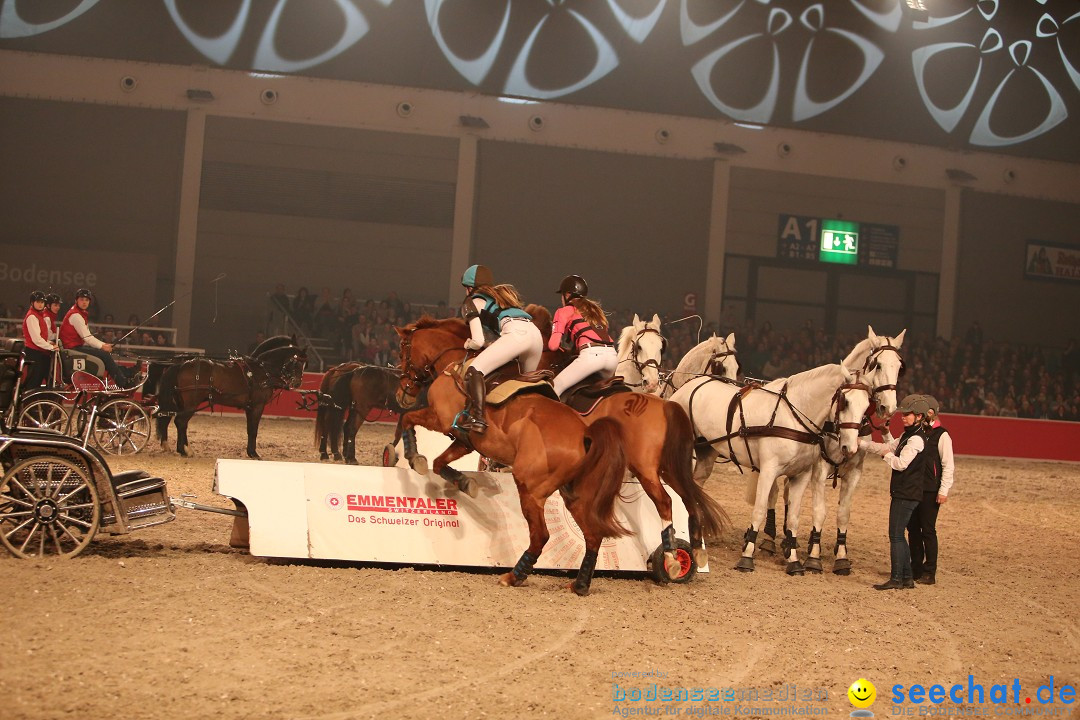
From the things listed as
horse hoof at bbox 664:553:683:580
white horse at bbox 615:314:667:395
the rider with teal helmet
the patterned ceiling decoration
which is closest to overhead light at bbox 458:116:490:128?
the patterned ceiling decoration

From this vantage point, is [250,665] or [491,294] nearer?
[250,665]

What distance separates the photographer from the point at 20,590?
6000 mm

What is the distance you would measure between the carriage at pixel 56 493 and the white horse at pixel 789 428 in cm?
485

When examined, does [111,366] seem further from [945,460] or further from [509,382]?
[945,460]

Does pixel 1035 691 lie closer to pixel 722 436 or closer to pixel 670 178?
pixel 722 436

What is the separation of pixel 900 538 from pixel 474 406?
378cm

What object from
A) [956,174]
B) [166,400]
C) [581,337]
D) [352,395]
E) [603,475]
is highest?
[956,174]

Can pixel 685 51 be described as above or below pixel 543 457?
above

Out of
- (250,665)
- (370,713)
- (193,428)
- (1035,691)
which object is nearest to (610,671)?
(370,713)

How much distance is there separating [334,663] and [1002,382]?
864 inches

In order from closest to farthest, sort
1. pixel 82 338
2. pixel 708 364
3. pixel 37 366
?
pixel 708 364, pixel 37 366, pixel 82 338

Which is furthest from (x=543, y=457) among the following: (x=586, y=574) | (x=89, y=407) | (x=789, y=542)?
(x=89, y=407)

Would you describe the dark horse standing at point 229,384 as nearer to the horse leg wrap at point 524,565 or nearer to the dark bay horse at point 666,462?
the horse leg wrap at point 524,565

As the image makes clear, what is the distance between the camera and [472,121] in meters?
23.1
